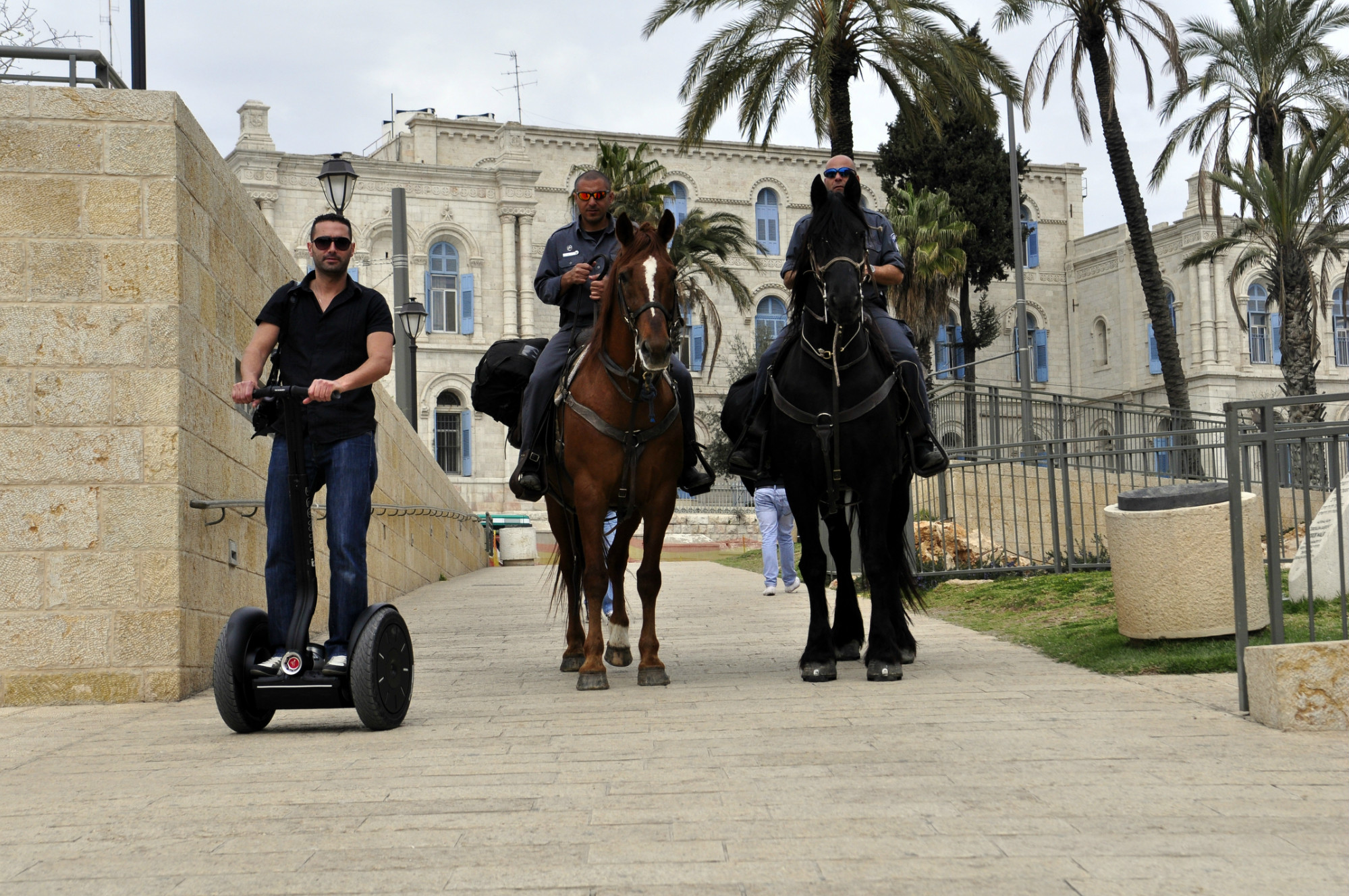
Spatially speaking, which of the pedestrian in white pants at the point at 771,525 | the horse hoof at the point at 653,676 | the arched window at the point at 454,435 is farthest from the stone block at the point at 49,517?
the arched window at the point at 454,435

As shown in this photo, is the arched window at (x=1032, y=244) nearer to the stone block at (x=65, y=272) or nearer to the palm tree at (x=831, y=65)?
the palm tree at (x=831, y=65)

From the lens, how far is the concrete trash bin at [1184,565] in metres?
8.18

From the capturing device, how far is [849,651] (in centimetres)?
912

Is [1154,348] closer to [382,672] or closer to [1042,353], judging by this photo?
[1042,353]

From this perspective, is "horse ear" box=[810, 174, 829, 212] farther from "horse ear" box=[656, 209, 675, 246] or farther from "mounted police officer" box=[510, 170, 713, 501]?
"mounted police officer" box=[510, 170, 713, 501]

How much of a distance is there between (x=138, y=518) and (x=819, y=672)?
3778 millimetres

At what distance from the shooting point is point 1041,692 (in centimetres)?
704

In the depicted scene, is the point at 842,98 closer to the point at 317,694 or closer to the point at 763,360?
the point at 763,360

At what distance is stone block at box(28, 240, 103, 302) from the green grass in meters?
5.95

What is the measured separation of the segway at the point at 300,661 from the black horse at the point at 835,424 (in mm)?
2698

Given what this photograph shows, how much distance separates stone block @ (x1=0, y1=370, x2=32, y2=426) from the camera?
752 centimetres

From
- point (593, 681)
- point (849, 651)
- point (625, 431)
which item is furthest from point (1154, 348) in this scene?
point (593, 681)

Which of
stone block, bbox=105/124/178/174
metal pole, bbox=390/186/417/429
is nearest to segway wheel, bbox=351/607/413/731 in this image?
stone block, bbox=105/124/178/174

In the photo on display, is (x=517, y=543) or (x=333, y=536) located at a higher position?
(x=333, y=536)
